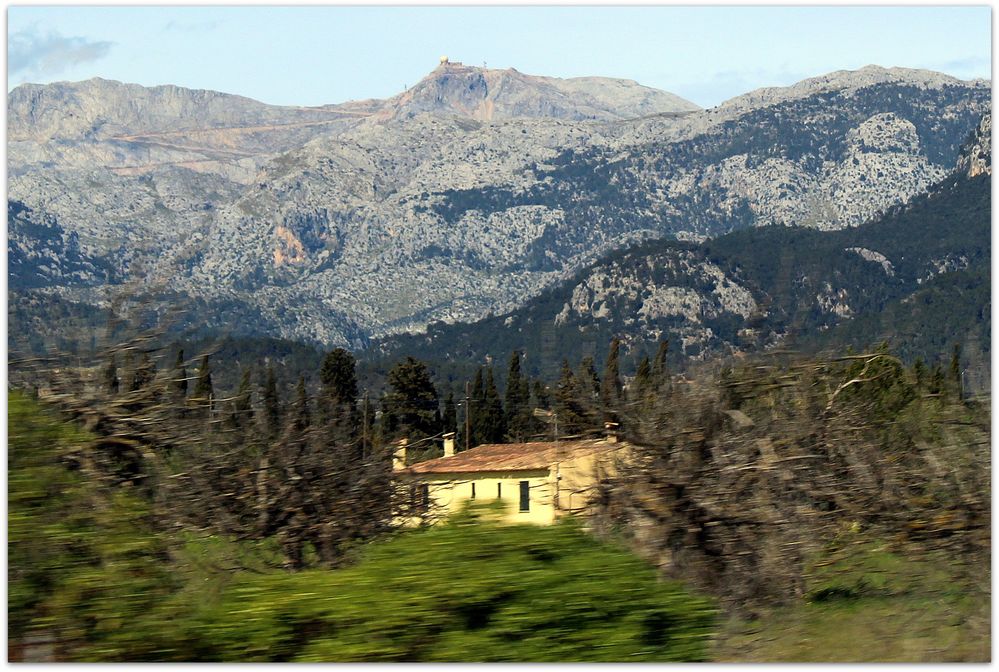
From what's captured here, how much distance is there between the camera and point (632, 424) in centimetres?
1348

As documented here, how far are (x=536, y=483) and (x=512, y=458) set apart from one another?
7.15m

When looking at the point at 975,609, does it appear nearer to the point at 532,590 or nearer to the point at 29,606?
the point at 532,590

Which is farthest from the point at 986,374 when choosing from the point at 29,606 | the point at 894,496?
the point at 29,606

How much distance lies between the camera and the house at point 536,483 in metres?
13.0

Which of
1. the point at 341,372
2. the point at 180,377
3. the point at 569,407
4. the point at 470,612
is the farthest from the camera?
the point at 341,372

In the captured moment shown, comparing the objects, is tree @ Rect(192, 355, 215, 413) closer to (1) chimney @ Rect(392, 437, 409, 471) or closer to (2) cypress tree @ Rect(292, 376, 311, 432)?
(2) cypress tree @ Rect(292, 376, 311, 432)

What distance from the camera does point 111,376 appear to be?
39.8 ft

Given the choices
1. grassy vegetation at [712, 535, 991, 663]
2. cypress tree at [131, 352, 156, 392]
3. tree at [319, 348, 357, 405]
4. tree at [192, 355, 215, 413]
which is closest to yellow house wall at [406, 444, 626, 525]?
grassy vegetation at [712, 535, 991, 663]

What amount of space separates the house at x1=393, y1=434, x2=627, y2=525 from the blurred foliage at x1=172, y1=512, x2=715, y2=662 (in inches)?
22.9

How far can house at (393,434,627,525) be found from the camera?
1297cm

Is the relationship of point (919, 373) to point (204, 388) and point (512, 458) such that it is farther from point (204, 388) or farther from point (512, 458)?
point (204, 388)

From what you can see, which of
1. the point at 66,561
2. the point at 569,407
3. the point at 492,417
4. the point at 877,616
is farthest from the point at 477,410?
the point at 66,561

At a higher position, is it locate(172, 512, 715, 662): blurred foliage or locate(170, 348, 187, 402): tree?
locate(170, 348, 187, 402): tree

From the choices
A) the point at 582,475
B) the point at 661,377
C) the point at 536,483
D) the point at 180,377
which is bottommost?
the point at 536,483
